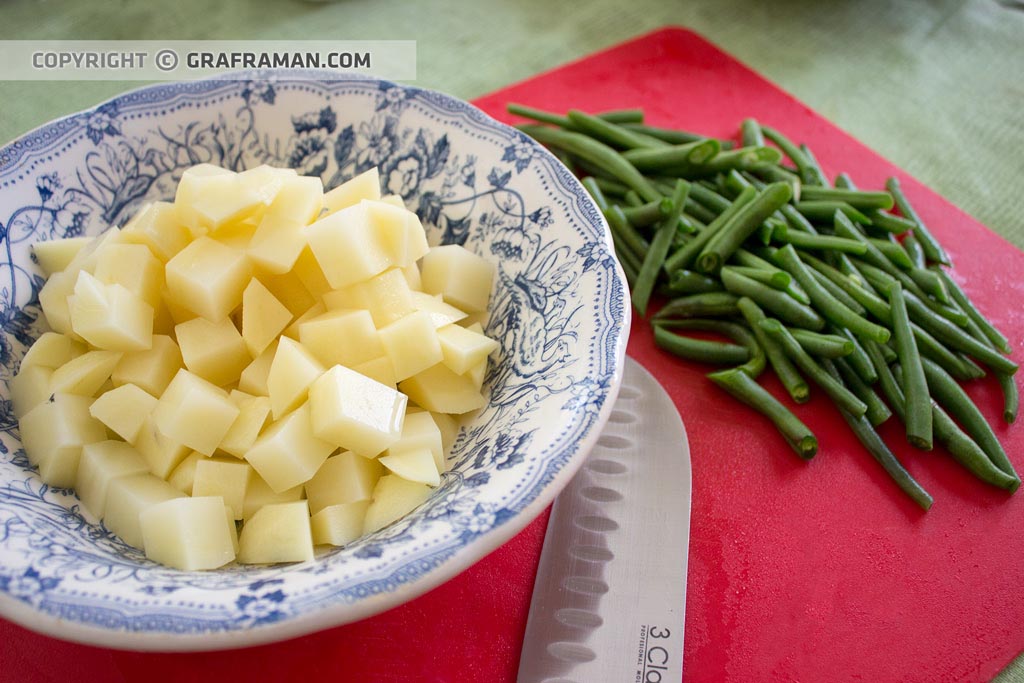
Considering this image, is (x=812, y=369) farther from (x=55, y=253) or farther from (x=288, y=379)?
(x=55, y=253)

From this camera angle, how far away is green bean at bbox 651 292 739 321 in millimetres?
2201

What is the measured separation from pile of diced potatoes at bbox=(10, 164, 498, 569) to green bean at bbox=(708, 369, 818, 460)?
2.34 ft

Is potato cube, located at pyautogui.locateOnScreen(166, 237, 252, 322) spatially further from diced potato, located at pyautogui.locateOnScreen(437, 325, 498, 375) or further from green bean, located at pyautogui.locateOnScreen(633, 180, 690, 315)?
green bean, located at pyautogui.locateOnScreen(633, 180, 690, 315)

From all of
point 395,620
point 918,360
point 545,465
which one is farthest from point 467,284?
point 918,360

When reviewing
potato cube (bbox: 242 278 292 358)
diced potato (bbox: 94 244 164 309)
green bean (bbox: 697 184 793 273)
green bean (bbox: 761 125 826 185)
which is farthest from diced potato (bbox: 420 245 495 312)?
green bean (bbox: 761 125 826 185)

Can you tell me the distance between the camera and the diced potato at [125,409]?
1.51 metres

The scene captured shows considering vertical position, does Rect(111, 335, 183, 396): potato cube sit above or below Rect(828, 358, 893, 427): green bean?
above

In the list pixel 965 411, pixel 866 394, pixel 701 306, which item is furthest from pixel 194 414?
pixel 965 411

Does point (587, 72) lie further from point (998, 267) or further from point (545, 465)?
point (545, 465)

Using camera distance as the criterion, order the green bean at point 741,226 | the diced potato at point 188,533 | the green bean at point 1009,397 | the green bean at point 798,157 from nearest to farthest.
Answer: the diced potato at point 188,533 → the green bean at point 1009,397 → the green bean at point 741,226 → the green bean at point 798,157

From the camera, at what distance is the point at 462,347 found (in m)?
1.64

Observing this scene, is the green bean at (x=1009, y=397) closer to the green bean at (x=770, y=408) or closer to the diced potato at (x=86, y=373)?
the green bean at (x=770, y=408)

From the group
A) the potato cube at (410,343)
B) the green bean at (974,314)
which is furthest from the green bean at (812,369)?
the potato cube at (410,343)

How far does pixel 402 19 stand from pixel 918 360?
267cm
